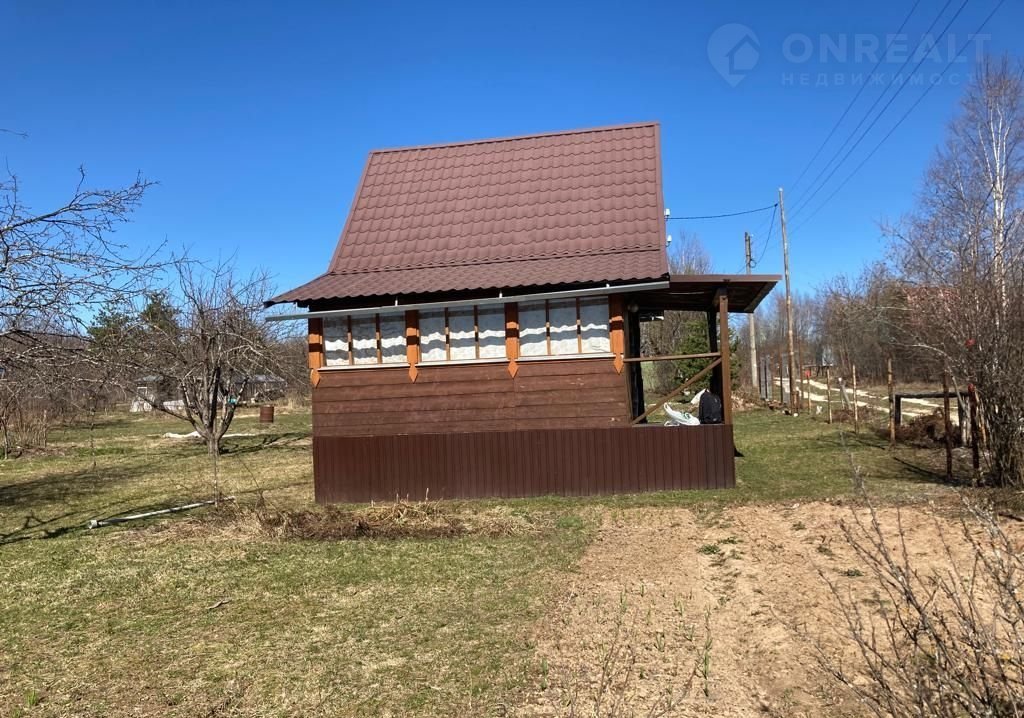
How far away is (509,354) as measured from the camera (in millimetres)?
11461

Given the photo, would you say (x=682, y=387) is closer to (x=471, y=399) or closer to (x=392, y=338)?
(x=471, y=399)

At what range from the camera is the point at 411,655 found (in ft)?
16.2

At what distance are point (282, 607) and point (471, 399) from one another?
583 centimetres

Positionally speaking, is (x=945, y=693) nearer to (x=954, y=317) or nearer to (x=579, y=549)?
(x=579, y=549)

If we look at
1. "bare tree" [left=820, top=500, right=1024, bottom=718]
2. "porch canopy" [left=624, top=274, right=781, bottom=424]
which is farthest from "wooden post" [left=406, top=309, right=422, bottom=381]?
"bare tree" [left=820, top=500, right=1024, bottom=718]

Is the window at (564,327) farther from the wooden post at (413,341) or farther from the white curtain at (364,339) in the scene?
the white curtain at (364,339)

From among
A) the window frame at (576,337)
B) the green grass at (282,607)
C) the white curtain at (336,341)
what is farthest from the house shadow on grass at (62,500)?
the window frame at (576,337)

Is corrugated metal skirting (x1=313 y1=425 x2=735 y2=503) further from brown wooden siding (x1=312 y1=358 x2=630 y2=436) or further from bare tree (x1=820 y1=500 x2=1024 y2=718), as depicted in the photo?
bare tree (x1=820 y1=500 x2=1024 y2=718)

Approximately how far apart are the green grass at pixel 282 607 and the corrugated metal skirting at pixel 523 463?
→ 0.43 metres

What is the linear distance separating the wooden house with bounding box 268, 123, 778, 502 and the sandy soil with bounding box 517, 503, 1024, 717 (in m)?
2.63

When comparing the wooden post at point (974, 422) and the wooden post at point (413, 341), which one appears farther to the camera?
the wooden post at point (413, 341)

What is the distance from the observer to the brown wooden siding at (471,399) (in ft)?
36.7

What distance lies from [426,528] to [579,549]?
2213 millimetres

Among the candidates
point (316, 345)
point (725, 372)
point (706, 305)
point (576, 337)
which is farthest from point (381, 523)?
point (706, 305)
